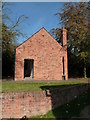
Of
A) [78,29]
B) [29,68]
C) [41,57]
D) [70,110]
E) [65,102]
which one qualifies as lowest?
[70,110]

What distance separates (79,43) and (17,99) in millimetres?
18824

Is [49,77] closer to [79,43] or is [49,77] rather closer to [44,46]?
[44,46]

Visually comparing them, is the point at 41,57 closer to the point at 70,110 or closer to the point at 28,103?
the point at 70,110

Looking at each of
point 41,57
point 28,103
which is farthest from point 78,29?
point 28,103

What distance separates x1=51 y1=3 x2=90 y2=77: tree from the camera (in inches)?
973

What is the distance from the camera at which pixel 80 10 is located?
1070 inches

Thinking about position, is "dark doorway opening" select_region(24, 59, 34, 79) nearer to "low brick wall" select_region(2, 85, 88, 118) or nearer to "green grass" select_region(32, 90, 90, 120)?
"green grass" select_region(32, 90, 90, 120)

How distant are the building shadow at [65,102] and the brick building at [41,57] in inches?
366

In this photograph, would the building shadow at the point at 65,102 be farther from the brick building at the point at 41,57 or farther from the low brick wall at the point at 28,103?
the brick building at the point at 41,57

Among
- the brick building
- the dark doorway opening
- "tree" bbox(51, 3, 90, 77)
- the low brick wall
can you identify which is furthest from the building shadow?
"tree" bbox(51, 3, 90, 77)

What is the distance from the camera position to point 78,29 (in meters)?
25.6

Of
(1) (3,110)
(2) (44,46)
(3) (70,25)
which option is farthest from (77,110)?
(3) (70,25)

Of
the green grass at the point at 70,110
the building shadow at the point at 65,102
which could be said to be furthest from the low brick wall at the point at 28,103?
the green grass at the point at 70,110

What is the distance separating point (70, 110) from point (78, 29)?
752 inches
